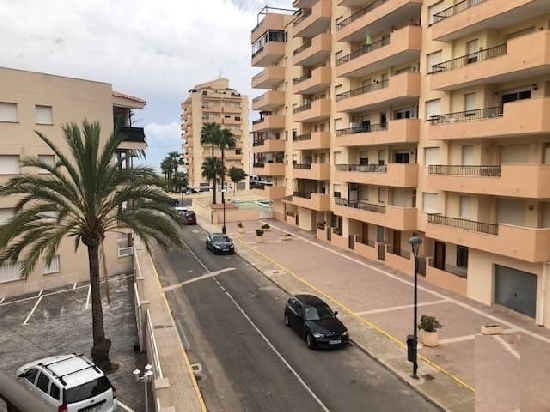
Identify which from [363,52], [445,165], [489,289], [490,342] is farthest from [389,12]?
[490,342]

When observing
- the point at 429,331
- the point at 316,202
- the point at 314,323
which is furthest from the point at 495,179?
the point at 316,202

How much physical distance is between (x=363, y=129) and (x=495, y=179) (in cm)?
1575

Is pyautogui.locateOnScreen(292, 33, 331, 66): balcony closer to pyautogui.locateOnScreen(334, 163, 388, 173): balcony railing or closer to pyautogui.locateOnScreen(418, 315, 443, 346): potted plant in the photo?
pyautogui.locateOnScreen(334, 163, 388, 173): balcony railing

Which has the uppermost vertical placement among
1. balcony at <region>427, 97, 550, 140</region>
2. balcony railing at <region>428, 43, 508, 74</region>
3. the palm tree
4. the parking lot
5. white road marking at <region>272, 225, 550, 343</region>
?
balcony railing at <region>428, 43, 508, 74</region>

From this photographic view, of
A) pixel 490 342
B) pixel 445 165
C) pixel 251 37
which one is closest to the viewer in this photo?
pixel 490 342

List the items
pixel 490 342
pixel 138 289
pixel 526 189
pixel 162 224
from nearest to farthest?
pixel 490 342 → pixel 162 224 → pixel 526 189 → pixel 138 289

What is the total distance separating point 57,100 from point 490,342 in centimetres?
2746

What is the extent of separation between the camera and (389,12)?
30.0m

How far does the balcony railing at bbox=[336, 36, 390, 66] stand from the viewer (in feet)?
106

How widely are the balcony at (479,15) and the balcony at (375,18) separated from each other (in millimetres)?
3225

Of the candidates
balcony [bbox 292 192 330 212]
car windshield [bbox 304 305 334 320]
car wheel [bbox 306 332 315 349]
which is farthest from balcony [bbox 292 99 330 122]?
car wheel [bbox 306 332 315 349]

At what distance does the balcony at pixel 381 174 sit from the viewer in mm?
28875

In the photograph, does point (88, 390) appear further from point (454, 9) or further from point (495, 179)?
point (454, 9)

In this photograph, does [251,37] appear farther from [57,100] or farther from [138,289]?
[138,289]
